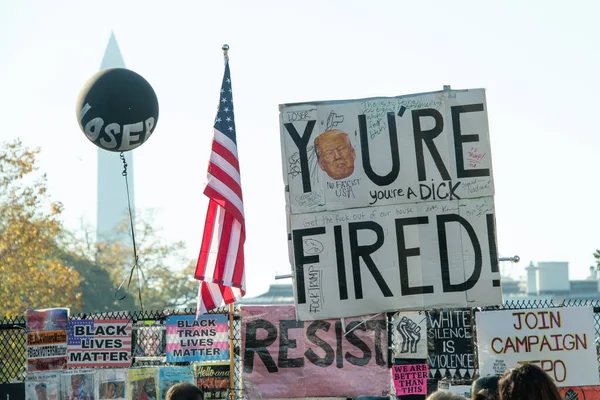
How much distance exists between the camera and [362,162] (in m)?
9.91

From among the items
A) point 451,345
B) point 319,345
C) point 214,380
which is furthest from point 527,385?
point 214,380

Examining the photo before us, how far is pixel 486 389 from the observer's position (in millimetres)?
6469

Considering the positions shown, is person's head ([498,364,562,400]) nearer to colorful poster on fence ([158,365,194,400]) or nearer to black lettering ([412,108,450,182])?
black lettering ([412,108,450,182])

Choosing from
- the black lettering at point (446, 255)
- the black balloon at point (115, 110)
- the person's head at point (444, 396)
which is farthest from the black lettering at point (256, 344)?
the person's head at point (444, 396)

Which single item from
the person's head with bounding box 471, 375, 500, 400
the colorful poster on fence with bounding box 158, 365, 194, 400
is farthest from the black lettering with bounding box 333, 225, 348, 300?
the person's head with bounding box 471, 375, 500, 400

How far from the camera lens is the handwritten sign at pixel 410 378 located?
10.1 metres

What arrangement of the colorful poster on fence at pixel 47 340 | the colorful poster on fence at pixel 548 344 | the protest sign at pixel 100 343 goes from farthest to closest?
the colorful poster on fence at pixel 47 340
the protest sign at pixel 100 343
the colorful poster on fence at pixel 548 344

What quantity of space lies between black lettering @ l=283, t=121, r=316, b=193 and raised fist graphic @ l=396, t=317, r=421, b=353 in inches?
65.8

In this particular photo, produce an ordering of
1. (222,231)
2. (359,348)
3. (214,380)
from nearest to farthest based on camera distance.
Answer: (359,348)
(222,231)
(214,380)

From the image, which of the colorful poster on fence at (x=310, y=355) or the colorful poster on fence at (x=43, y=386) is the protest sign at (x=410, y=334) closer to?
the colorful poster on fence at (x=310, y=355)

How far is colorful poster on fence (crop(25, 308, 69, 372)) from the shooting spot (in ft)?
36.6

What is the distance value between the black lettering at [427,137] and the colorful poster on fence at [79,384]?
13.8ft

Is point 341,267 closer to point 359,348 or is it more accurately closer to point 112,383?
point 359,348

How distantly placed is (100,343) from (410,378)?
3.42m
